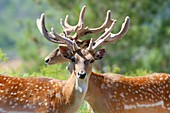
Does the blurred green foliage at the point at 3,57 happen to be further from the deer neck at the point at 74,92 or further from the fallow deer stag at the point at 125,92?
the deer neck at the point at 74,92

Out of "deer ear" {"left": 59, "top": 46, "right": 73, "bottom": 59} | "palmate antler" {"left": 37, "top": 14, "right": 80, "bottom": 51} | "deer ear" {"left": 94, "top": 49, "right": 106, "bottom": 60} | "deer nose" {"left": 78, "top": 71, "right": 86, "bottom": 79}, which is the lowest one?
"deer nose" {"left": 78, "top": 71, "right": 86, "bottom": 79}

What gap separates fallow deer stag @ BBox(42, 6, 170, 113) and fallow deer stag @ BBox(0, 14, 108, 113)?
52 cm

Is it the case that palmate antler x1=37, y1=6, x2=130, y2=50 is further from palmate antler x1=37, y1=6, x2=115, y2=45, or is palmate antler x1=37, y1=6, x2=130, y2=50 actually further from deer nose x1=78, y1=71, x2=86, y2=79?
deer nose x1=78, y1=71, x2=86, y2=79

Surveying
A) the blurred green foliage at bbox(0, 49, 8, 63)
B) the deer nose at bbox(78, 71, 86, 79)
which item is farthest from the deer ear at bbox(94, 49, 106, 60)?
the blurred green foliage at bbox(0, 49, 8, 63)

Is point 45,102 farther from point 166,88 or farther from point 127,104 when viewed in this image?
point 166,88

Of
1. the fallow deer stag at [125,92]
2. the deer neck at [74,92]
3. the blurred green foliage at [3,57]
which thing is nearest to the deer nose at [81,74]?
the deer neck at [74,92]

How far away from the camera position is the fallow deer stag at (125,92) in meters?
9.92

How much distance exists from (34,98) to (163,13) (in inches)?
720

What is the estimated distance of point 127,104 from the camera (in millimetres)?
10102

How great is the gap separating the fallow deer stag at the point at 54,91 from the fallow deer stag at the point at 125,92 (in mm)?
516

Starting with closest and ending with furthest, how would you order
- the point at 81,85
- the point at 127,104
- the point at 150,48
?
the point at 81,85 < the point at 127,104 < the point at 150,48

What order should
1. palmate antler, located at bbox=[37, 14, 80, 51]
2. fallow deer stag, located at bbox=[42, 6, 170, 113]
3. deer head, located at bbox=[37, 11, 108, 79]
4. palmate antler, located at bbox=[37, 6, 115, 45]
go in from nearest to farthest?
deer head, located at bbox=[37, 11, 108, 79]
palmate antler, located at bbox=[37, 14, 80, 51]
palmate antler, located at bbox=[37, 6, 115, 45]
fallow deer stag, located at bbox=[42, 6, 170, 113]

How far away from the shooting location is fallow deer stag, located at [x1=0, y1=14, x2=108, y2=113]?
910 cm

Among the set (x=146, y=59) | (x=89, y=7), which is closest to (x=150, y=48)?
(x=146, y=59)
